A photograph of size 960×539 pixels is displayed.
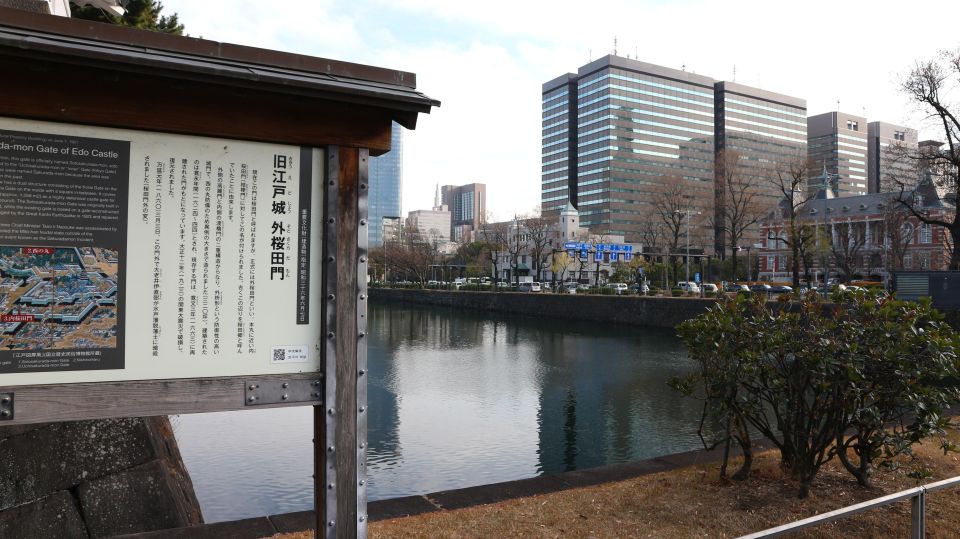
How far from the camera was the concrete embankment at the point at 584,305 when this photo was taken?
33312 mm

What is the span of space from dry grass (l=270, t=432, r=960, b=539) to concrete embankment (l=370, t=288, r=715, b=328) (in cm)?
1876

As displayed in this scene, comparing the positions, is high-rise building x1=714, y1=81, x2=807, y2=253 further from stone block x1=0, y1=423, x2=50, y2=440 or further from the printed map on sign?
the printed map on sign

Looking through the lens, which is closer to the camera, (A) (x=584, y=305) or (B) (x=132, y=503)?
(B) (x=132, y=503)

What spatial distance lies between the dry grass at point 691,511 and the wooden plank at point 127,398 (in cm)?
238

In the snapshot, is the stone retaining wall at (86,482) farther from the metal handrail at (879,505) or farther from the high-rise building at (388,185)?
the high-rise building at (388,185)

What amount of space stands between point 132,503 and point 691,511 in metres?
5.04

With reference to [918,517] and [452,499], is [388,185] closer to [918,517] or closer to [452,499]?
[452,499]

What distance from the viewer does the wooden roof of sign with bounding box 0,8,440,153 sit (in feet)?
8.84

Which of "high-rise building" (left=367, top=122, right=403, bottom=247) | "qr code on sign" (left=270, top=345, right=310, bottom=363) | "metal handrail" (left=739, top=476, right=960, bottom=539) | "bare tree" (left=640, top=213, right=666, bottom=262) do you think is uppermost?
"high-rise building" (left=367, top=122, right=403, bottom=247)

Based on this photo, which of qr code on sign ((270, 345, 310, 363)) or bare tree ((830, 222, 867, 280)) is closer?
qr code on sign ((270, 345, 310, 363))

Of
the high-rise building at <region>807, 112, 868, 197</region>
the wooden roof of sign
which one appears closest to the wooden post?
the wooden roof of sign

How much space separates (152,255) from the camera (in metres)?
2.93

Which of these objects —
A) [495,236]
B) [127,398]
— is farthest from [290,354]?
[495,236]

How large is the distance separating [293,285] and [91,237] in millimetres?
888
